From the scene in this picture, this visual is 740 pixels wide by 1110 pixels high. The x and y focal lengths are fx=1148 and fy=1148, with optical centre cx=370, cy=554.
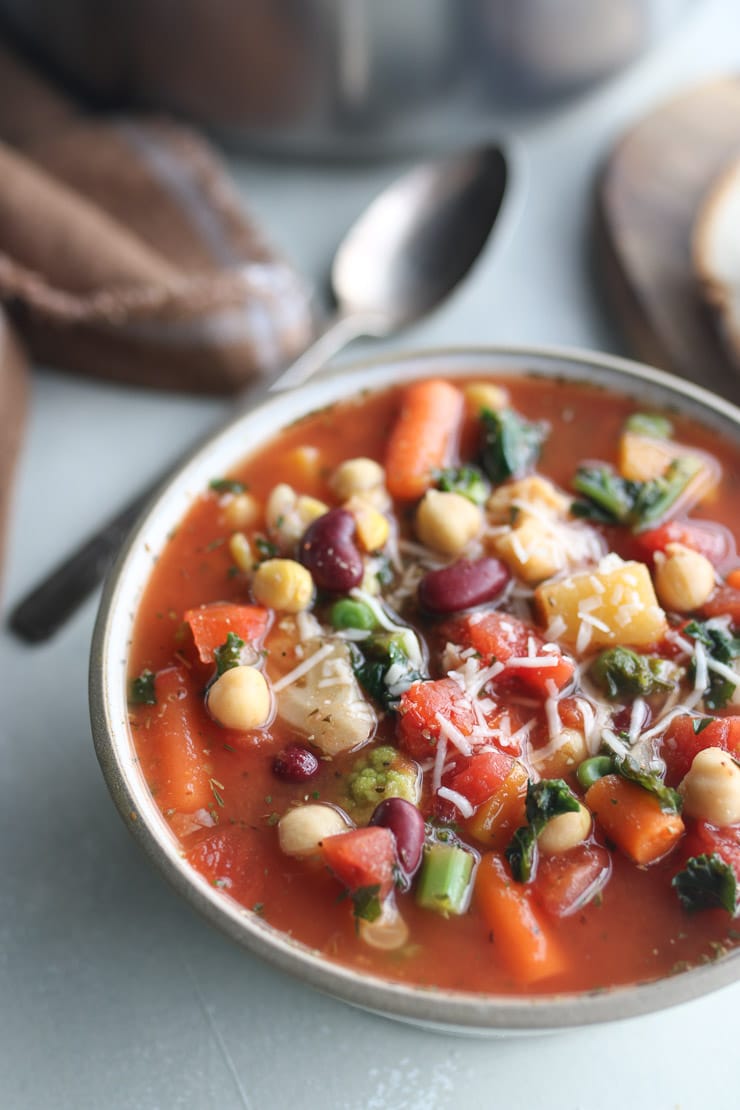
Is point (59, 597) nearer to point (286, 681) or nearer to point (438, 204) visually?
point (286, 681)

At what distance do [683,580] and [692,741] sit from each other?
39 centimetres

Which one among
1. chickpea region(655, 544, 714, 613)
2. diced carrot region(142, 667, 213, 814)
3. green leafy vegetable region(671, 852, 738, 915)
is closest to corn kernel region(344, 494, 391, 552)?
diced carrot region(142, 667, 213, 814)

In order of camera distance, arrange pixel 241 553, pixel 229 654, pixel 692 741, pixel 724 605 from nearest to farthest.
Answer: pixel 692 741, pixel 229 654, pixel 724 605, pixel 241 553

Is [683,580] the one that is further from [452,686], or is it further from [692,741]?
[452,686]

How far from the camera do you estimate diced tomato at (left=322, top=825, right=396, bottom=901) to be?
6.93 ft

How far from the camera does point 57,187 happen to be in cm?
381

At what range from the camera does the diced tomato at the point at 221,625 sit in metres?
2.49

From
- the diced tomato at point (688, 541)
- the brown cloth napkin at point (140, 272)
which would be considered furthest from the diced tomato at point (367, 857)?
the brown cloth napkin at point (140, 272)

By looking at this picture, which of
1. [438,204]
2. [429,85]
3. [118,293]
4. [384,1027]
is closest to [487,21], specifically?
[429,85]

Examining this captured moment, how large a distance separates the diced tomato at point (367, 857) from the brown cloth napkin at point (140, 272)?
191 cm

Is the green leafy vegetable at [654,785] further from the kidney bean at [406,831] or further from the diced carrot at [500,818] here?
the kidney bean at [406,831]

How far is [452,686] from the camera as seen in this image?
2.34 meters

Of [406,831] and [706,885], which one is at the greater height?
[706,885]

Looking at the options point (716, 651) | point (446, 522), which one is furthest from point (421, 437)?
point (716, 651)
